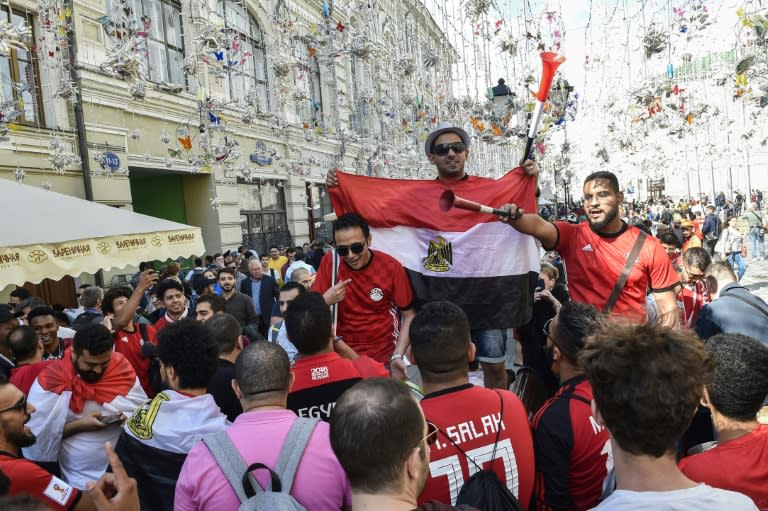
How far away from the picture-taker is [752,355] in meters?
2.27

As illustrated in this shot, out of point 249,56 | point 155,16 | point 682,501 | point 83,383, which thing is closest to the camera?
point 682,501

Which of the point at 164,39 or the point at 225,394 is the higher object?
the point at 164,39

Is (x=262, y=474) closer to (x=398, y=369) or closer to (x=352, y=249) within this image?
(x=398, y=369)

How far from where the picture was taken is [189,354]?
2961mm

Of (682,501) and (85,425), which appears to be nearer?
(682,501)

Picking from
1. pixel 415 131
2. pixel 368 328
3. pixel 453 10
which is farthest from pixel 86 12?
pixel 368 328

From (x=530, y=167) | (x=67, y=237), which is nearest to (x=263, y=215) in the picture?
(x=67, y=237)

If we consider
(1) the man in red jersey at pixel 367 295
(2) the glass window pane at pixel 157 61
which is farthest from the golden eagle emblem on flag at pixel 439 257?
(2) the glass window pane at pixel 157 61

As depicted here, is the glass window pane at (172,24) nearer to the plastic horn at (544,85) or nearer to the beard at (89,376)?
the plastic horn at (544,85)

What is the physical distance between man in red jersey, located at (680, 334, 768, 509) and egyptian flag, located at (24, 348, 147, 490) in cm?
309

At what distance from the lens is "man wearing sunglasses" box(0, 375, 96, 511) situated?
2.36 m

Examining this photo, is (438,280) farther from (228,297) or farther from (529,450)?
(228,297)

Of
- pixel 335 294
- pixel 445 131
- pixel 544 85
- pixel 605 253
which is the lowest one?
pixel 335 294

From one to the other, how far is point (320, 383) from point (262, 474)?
2.84 feet
